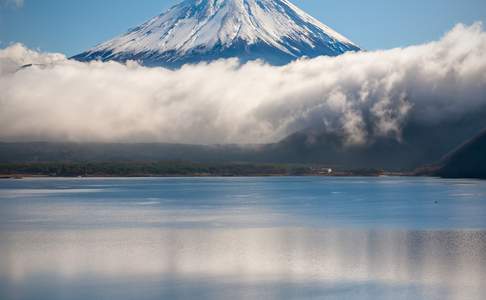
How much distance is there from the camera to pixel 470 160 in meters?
163

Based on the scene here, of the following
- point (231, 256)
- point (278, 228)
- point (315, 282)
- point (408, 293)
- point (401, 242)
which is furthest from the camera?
point (278, 228)

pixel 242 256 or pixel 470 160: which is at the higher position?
pixel 470 160

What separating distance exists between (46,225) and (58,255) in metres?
16.4

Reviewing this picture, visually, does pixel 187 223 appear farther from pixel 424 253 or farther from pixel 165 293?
pixel 165 293

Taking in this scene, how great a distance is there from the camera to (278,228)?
46.7 metres

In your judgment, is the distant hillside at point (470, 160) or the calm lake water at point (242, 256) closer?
the calm lake water at point (242, 256)

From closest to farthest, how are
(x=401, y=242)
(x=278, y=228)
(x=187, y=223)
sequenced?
1. (x=401, y=242)
2. (x=278, y=228)
3. (x=187, y=223)

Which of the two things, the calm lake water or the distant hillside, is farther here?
the distant hillside

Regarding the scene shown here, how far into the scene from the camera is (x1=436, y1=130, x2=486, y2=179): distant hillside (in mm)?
157750

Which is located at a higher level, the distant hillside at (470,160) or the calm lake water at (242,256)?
the distant hillside at (470,160)

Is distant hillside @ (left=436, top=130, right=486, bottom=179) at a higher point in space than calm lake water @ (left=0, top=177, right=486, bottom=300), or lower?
higher

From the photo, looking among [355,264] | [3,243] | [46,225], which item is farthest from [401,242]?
[46,225]

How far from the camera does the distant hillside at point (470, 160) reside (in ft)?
518

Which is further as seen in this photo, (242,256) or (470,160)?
(470,160)
